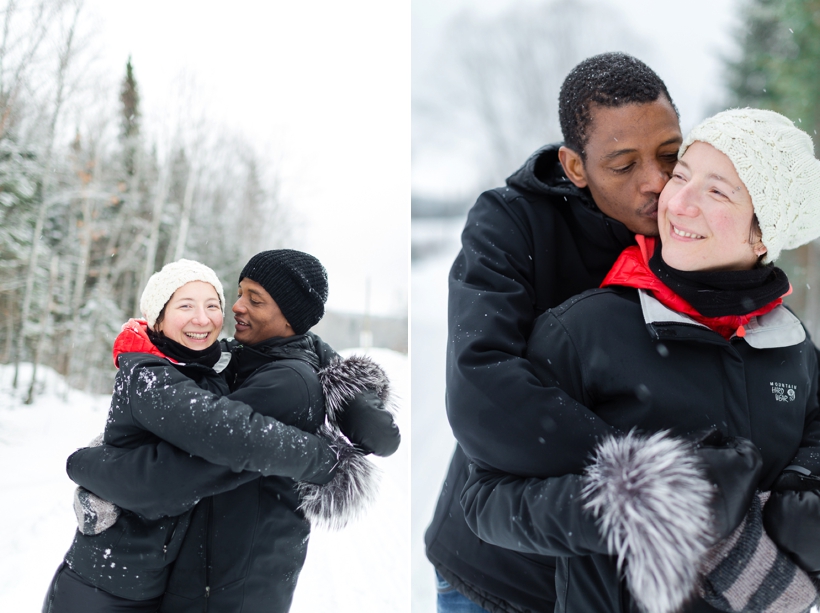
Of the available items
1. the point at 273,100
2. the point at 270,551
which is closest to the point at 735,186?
the point at 270,551

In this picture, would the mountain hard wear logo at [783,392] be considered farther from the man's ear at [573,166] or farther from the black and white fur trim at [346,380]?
the black and white fur trim at [346,380]

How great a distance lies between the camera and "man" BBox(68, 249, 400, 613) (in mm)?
1489

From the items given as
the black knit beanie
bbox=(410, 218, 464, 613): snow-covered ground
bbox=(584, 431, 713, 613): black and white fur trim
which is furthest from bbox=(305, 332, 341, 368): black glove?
bbox=(410, 218, 464, 613): snow-covered ground

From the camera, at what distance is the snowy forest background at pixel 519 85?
646 cm

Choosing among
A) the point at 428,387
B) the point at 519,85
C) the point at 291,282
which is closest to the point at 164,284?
the point at 291,282

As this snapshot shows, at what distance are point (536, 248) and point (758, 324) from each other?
52 centimetres

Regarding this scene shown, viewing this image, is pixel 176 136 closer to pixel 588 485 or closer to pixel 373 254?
pixel 373 254

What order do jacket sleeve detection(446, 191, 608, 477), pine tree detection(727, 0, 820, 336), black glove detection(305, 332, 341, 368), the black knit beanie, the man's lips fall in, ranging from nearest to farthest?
jacket sleeve detection(446, 191, 608, 477) → the man's lips → the black knit beanie → black glove detection(305, 332, 341, 368) → pine tree detection(727, 0, 820, 336)

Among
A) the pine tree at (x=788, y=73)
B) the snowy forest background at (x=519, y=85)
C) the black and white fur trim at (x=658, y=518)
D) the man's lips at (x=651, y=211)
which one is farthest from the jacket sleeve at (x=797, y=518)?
the pine tree at (x=788, y=73)

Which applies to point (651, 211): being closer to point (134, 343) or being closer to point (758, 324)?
point (758, 324)

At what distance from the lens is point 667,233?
1180 millimetres

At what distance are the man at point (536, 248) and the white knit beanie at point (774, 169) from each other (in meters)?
0.23

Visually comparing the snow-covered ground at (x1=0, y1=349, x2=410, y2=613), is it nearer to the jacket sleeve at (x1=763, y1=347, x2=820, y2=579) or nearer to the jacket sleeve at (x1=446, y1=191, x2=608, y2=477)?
the jacket sleeve at (x1=446, y1=191, x2=608, y2=477)

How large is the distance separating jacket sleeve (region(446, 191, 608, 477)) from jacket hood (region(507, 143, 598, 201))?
0.14 meters
